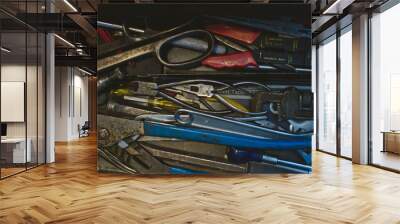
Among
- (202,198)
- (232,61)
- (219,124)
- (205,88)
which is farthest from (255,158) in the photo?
(202,198)

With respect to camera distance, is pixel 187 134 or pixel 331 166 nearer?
pixel 187 134

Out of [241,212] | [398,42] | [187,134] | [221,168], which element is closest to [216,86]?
[187,134]

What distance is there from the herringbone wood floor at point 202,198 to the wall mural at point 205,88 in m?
0.45

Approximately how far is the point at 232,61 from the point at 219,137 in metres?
1.46

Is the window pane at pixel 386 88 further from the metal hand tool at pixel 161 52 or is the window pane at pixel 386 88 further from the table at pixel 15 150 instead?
the table at pixel 15 150

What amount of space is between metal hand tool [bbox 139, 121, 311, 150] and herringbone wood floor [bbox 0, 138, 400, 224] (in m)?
0.58

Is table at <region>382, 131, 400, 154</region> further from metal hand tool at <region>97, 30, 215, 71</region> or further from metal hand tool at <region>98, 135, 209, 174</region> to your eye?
metal hand tool at <region>97, 30, 215, 71</region>

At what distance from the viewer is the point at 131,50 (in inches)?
273

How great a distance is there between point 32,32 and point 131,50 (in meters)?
2.52

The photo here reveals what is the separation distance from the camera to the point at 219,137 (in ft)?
22.6

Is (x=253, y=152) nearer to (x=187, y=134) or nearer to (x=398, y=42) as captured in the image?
(x=187, y=134)

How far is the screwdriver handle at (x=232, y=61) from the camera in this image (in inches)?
A: 272

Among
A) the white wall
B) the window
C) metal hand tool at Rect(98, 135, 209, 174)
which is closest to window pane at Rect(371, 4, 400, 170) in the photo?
the window

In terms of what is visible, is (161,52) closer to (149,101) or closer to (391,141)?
(149,101)
